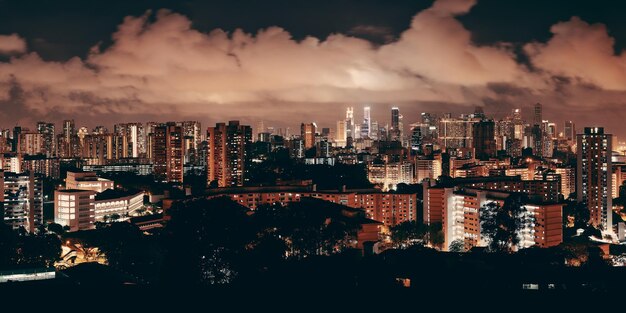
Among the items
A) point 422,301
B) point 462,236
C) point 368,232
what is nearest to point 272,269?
point 422,301

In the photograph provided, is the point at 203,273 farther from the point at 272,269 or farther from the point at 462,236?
the point at 462,236

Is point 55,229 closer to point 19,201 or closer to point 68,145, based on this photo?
point 19,201

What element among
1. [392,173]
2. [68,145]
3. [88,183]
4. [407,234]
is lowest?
[407,234]

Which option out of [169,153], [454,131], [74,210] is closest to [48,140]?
[169,153]

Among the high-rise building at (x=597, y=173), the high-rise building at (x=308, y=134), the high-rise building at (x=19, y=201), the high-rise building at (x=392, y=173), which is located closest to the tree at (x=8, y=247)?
the high-rise building at (x=19, y=201)

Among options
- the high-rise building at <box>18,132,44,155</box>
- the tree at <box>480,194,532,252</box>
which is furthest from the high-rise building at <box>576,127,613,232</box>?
the high-rise building at <box>18,132,44,155</box>
